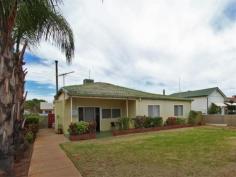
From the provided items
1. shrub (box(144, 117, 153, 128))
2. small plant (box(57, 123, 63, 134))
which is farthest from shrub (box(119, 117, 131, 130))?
small plant (box(57, 123, 63, 134))

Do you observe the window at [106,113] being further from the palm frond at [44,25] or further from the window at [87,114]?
the palm frond at [44,25]

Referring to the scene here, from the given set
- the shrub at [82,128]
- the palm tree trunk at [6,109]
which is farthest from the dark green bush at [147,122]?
the palm tree trunk at [6,109]

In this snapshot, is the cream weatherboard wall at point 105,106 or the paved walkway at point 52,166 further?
the cream weatherboard wall at point 105,106

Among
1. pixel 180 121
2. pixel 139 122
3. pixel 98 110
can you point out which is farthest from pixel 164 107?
pixel 98 110

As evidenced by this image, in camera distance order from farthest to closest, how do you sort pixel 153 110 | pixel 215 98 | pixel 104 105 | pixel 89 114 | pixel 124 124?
pixel 215 98 → pixel 153 110 → pixel 104 105 → pixel 89 114 → pixel 124 124

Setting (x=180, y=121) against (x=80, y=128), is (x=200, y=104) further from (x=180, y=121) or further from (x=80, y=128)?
(x=80, y=128)

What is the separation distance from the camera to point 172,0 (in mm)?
10508

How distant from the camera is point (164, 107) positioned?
2312cm

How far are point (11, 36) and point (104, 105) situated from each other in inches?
546

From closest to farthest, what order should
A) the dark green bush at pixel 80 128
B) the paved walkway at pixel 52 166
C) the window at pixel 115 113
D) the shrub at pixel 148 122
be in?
1. the paved walkway at pixel 52 166
2. the dark green bush at pixel 80 128
3. the shrub at pixel 148 122
4. the window at pixel 115 113

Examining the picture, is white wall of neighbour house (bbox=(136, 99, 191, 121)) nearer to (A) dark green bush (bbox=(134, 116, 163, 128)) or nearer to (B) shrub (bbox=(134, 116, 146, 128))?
Result: (A) dark green bush (bbox=(134, 116, 163, 128))

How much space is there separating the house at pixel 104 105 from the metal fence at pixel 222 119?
4177 mm

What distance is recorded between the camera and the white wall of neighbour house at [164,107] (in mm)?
21125

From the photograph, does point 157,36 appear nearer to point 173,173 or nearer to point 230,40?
point 230,40
